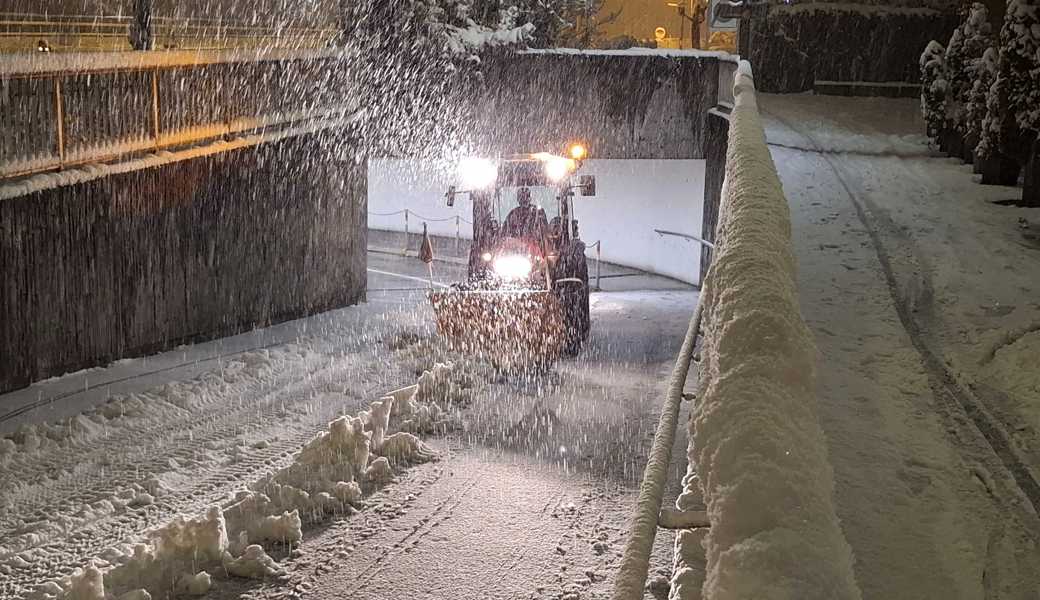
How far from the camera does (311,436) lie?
1084 centimetres

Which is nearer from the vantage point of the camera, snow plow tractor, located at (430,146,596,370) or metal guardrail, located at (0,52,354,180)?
metal guardrail, located at (0,52,354,180)

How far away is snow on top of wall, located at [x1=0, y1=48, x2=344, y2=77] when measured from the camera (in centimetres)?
1150

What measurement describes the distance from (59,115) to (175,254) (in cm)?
305

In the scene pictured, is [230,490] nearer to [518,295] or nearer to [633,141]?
[518,295]

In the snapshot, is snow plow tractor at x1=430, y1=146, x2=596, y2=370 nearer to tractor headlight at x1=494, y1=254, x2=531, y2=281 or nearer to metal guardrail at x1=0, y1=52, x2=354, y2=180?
tractor headlight at x1=494, y1=254, x2=531, y2=281

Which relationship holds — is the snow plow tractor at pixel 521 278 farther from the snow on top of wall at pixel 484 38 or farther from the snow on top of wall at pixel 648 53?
the snow on top of wall at pixel 484 38

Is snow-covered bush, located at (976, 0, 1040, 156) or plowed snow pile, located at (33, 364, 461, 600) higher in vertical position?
snow-covered bush, located at (976, 0, 1040, 156)

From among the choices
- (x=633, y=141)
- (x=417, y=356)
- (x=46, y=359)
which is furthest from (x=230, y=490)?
(x=633, y=141)

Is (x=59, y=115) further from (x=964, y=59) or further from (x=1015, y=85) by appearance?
(x=964, y=59)

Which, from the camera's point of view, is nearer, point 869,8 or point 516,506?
point 516,506

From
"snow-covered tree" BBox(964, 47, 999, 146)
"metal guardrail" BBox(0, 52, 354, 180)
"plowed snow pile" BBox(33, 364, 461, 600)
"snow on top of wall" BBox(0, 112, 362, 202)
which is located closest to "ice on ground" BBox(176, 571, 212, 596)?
"plowed snow pile" BBox(33, 364, 461, 600)

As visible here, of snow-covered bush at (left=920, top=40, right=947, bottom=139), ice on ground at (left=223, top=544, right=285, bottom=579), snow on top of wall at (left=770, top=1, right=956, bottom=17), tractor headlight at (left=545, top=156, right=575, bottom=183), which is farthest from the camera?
snow on top of wall at (left=770, top=1, right=956, bottom=17)

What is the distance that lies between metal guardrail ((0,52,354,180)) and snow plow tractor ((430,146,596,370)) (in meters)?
3.70

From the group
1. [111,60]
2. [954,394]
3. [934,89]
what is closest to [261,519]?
[954,394]
